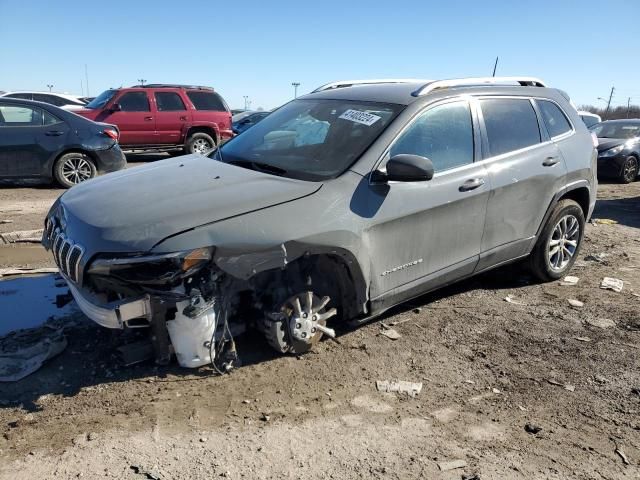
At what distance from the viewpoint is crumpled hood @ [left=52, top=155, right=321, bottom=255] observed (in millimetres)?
3045

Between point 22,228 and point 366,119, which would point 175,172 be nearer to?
point 366,119

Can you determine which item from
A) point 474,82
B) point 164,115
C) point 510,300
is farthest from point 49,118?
point 510,300

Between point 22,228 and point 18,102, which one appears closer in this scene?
point 22,228

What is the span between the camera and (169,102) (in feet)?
47.9

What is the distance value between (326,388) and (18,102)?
8577mm

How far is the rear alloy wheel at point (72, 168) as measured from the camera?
9.47 meters

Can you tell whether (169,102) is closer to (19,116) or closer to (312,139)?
(19,116)

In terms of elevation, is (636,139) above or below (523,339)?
above

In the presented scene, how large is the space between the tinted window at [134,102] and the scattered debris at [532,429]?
43.4ft

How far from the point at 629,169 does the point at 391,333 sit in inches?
457

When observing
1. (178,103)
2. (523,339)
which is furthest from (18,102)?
(523,339)

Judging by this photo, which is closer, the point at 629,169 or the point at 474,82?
the point at 474,82

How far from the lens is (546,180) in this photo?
489 cm

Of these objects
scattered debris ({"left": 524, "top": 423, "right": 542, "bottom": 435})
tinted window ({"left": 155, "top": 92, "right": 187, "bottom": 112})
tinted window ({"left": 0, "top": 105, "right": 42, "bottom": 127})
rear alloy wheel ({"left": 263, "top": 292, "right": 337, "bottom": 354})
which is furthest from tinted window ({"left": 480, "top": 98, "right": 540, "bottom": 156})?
tinted window ({"left": 155, "top": 92, "right": 187, "bottom": 112})
